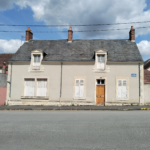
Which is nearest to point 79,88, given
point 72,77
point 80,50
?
point 72,77

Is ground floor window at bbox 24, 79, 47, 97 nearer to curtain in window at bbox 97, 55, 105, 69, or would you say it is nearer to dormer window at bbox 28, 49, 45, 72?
dormer window at bbox 28, 49, 45, 72

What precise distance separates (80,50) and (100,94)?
491cm

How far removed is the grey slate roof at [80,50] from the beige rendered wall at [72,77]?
2.14 ft

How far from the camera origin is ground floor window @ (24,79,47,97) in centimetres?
1644

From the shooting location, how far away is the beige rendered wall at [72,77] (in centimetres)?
1574

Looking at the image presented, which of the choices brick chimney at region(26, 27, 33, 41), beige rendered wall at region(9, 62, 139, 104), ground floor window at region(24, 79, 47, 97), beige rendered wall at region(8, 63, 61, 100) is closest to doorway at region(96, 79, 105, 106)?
beige rendered wall at region(9, 62, 139, 104)

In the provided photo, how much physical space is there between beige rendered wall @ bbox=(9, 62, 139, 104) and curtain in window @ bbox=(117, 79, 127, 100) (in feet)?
1.21

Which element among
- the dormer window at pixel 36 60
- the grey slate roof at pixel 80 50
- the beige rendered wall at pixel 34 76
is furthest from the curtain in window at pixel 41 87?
the grey slate roof at pixel 80 50

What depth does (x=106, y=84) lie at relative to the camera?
15.8m

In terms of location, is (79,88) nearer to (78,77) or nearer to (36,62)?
(78,77)

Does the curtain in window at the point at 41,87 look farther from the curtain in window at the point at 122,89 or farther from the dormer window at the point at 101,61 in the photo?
the curtain in window at the point at 122,89

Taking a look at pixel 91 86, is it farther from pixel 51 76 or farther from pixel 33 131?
pixel 33 131

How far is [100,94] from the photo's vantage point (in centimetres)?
1596

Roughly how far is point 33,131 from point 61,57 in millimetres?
11528
